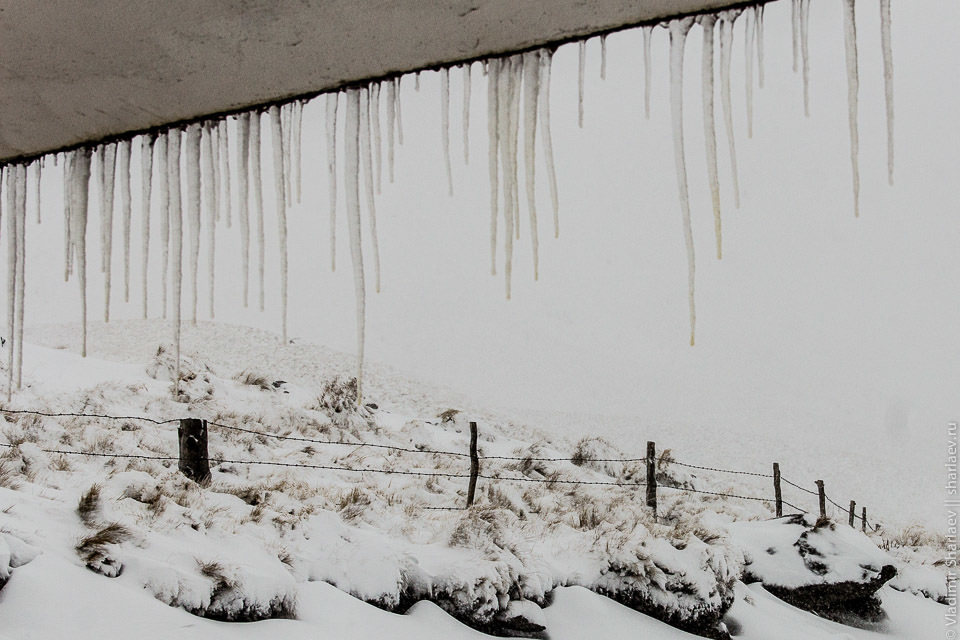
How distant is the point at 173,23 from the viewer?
4.63 ft

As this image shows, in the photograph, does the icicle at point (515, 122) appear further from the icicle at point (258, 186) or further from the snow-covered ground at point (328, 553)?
the snow-covered ground at point (328, 553)

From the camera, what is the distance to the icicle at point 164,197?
2038 mm

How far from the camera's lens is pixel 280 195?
2.00 meters

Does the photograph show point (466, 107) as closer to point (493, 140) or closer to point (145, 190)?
point (493, 140)

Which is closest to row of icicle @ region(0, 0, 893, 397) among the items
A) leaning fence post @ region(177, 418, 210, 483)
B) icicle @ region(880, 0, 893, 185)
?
icicle @ region(880, 0, 893, 185)

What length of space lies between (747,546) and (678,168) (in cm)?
541

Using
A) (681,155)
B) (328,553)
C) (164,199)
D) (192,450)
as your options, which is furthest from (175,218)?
(192,450)

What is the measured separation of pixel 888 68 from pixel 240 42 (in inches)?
55.5

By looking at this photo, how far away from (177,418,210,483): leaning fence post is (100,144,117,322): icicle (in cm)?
390

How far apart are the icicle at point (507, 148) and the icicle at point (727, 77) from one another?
48cm

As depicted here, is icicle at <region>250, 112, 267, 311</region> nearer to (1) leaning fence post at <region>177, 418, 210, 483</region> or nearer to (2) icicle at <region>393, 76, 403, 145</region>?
(2) icicle at <region>393, 76, 403, 145</region>

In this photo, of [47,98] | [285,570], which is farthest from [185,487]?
[47,98]

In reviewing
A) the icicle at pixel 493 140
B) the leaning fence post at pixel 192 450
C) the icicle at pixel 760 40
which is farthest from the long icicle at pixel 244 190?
the leaning fence post at pixel 192 450

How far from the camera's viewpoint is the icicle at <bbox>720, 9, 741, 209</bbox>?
1.39 metres
